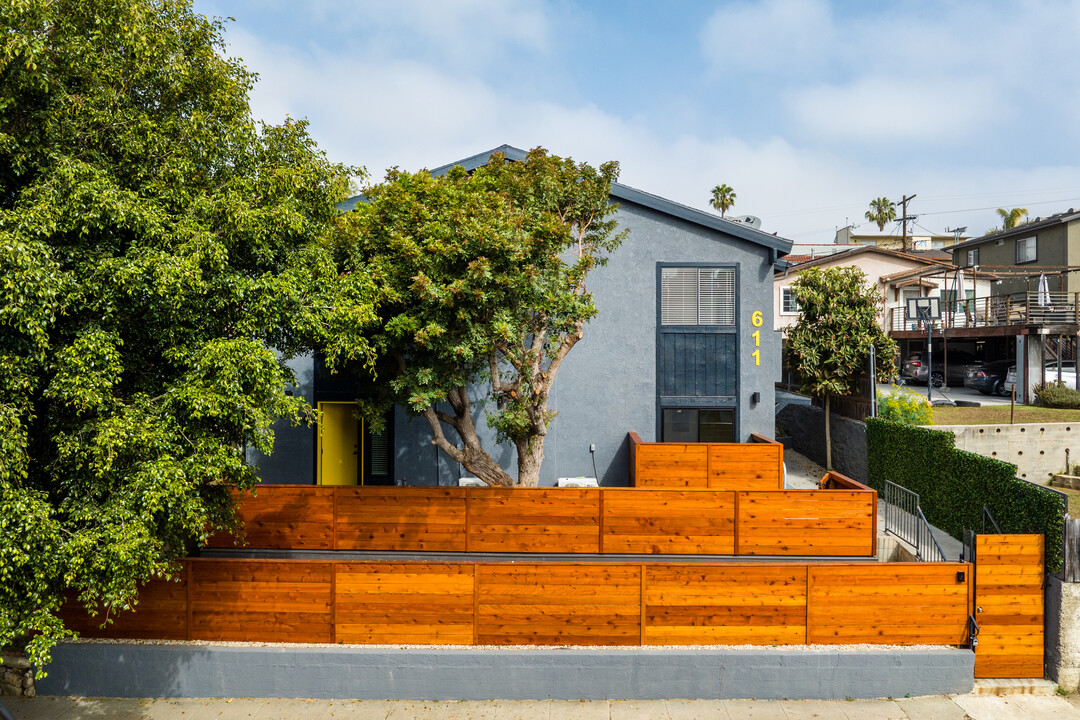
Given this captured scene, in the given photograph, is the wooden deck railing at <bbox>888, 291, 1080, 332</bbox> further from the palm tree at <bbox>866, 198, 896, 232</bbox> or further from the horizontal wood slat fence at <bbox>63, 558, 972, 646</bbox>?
the palm tree at <bbox>866, 198, 896, 232</bbox>

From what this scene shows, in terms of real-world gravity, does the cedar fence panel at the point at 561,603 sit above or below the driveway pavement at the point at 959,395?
below

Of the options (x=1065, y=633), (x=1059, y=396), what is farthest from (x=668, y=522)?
(x=1059, y=396)

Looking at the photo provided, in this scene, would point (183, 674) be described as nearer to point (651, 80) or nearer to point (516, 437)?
point (516, 437)

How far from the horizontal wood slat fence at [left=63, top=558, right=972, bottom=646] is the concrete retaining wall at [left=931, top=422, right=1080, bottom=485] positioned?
870cm

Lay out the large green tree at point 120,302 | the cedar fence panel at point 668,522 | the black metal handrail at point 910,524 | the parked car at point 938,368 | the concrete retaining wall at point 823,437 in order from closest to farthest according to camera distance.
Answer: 1. the large green tree at point 120,302
2. the black metal handrail at point 910,524
3. the cedar fence panel at point 668,522
4. the concrete retaining wall at point 823,437
5. the parked car at point 938,368

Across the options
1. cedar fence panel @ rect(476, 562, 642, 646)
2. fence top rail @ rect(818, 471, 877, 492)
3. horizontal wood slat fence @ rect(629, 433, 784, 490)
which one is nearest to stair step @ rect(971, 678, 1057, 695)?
fence top rail @ rect(818, 471, 877, 492)

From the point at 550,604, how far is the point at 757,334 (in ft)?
29.3

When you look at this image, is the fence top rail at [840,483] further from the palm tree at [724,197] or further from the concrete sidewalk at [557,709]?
the palm tree at [724,197]

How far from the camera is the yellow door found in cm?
1447

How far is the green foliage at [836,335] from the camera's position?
17.3 m

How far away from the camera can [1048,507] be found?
856 centimetres

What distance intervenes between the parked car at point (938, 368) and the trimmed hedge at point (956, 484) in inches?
602

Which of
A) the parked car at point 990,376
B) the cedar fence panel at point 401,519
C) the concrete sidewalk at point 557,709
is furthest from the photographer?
the parked car at point 990,376

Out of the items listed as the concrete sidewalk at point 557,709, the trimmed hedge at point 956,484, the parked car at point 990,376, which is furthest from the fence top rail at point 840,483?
the parked car at point 990,376
